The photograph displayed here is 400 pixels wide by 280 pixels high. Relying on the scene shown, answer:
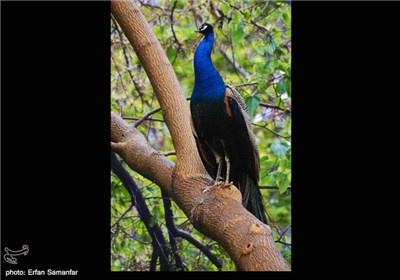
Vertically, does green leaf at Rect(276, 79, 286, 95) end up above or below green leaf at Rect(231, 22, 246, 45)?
below

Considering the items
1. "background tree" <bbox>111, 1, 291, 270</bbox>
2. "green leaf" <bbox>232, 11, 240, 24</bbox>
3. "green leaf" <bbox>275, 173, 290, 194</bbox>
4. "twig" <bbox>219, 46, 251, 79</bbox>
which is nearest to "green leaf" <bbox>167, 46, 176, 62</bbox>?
"background tree" <bbox>111, 1, 291, 270</bbox>

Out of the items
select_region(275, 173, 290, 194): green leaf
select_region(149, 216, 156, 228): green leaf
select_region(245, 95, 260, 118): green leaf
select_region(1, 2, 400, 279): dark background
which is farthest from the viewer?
select_region(149, 216, 156, 228): green leaf

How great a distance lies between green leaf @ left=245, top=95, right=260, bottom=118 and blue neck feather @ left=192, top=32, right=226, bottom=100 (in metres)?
0.23

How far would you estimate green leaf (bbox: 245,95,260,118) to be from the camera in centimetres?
317

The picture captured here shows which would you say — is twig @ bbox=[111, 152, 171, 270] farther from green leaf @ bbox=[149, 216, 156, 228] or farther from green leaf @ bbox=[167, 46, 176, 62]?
green leaf @ bbox=[167, 46, 176, 62]

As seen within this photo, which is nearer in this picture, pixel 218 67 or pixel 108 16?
pixel 108 16

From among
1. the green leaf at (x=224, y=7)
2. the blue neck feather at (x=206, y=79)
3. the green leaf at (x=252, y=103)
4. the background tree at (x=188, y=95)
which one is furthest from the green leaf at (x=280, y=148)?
the green leaf at (x=224, y=7)

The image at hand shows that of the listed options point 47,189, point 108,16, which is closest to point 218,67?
point 108,16
